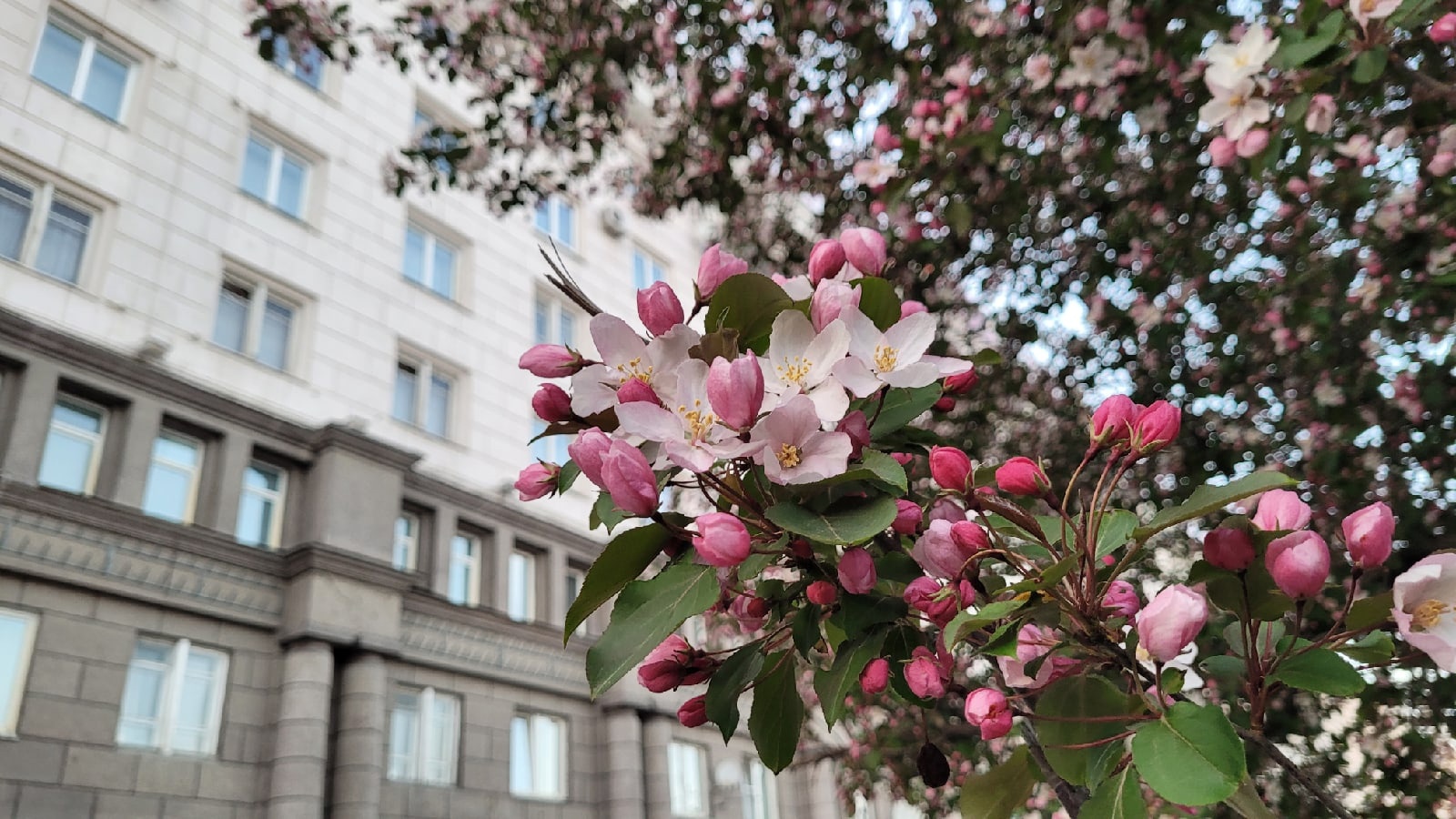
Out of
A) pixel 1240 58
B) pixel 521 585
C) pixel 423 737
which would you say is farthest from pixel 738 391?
pixel 521 585

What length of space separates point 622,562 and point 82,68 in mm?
9747

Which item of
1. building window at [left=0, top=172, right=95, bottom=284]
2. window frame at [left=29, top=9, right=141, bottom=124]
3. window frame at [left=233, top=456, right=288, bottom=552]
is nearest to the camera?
building window at [left=0, top=172, right=95, bottom=284]

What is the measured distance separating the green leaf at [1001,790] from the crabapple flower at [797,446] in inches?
16.7

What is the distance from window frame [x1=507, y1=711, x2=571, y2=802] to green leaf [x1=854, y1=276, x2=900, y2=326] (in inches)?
371

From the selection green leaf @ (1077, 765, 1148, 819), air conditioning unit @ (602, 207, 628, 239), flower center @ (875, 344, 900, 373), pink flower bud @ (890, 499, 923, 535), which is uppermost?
air conditioning unit @ (602, 207, 628, 239)

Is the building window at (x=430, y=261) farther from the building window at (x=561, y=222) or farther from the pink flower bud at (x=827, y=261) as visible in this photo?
the pink flower bud at (x=827, y=261)

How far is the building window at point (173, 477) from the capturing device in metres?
7.55

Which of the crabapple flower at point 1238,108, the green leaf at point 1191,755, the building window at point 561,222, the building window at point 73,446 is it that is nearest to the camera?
the green leaf at point 1191,755

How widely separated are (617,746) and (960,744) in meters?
7.34

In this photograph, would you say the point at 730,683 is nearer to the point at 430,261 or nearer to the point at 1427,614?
the point at 1427,614

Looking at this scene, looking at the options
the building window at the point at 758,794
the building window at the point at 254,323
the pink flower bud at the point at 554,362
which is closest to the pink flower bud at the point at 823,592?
the pink flower bud at the point at 554,362

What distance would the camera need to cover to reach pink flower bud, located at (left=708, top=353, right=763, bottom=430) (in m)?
0.83

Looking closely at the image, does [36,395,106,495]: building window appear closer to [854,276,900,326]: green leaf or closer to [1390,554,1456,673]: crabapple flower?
[854,276,900,326]: green leaf

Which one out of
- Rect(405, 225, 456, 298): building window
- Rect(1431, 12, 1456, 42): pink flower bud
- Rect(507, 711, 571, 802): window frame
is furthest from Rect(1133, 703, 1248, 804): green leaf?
Rect(405, 225, 456, 298): building window
